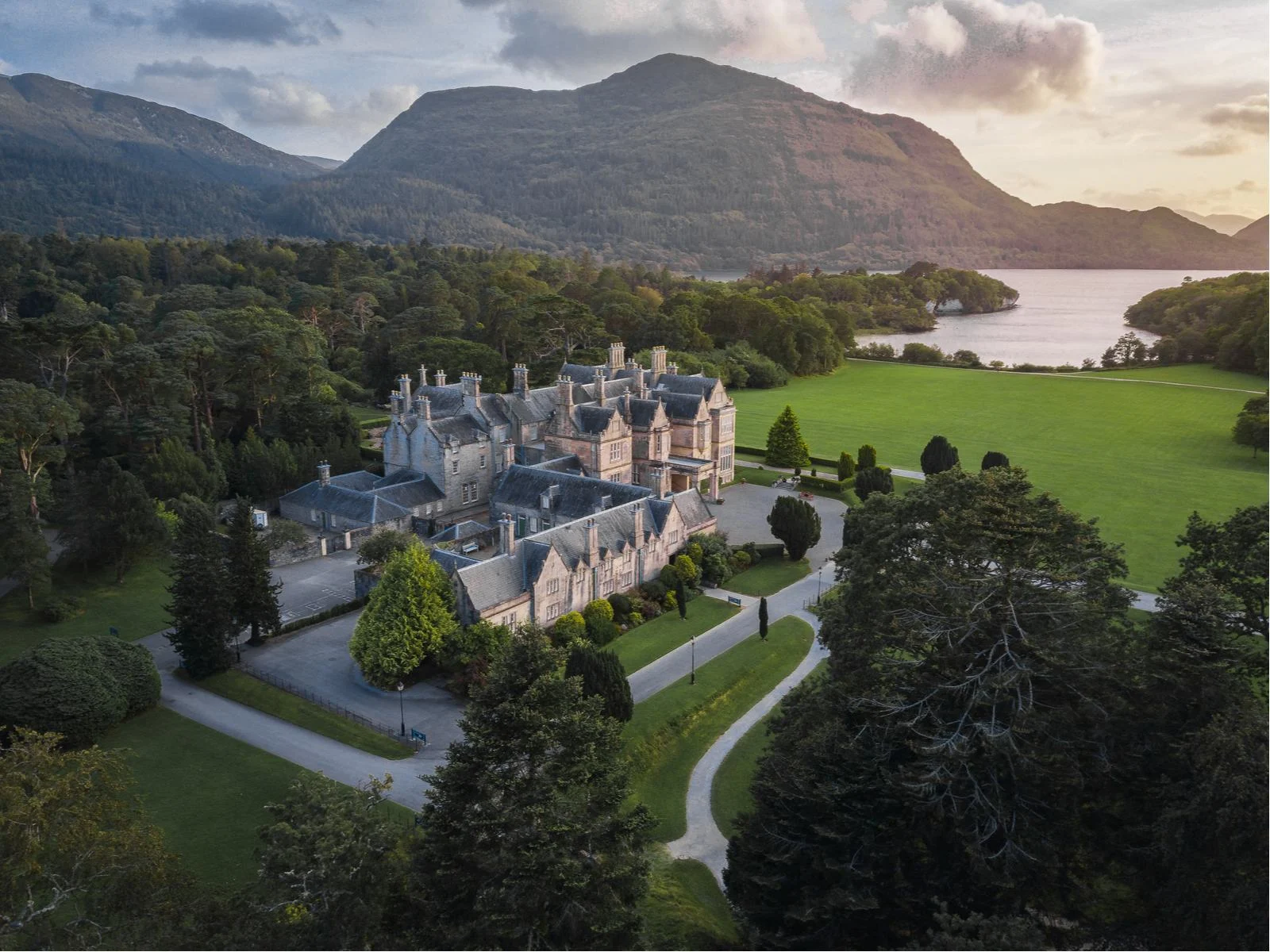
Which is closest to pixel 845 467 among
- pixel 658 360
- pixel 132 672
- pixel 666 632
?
pixel 658 360

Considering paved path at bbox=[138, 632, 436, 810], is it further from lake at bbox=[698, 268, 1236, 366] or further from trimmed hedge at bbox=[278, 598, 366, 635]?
lake at bbox=[698, 268, 1236, 366]

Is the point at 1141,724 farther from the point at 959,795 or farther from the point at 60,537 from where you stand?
the point at 60,537

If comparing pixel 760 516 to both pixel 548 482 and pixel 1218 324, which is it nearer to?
pixel 548 482

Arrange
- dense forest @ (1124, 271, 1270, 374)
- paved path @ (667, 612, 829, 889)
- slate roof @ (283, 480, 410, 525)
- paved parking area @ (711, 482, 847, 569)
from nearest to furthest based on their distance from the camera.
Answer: paved path @ (667, 612, 829, 889) < slate roof @ (283, 480, 410, 525) < paved parking area @ (711, 482, 847, 569) < dense forest @ (1124, 271, 1270, 374)

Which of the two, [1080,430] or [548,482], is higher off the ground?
[548,482]

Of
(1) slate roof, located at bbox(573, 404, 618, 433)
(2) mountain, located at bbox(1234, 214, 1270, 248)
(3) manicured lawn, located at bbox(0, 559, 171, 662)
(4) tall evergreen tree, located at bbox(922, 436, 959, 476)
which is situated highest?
(2) mountain, located at bbox(1234, 214, 1270, 248)

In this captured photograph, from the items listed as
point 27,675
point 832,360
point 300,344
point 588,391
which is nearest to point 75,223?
point 300,344

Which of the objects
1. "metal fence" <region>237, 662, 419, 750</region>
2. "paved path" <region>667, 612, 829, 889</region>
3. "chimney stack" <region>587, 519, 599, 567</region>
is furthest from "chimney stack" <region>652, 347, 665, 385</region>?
"metal fence" <region>237, 662, 419, 750</region>
